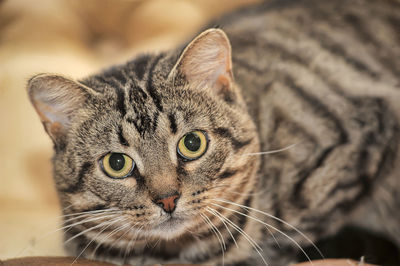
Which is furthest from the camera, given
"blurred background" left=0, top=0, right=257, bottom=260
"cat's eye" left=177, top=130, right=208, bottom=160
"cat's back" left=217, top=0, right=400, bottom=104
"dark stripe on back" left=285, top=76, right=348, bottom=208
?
"blurred background" left=0, top=0, right=257, bottom=260

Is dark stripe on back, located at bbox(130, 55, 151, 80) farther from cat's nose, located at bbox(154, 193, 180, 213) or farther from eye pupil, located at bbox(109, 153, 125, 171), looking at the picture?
cat's nose, located at bbox(154, 193, 180, 213)

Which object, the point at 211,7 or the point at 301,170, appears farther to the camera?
the point at 211,7

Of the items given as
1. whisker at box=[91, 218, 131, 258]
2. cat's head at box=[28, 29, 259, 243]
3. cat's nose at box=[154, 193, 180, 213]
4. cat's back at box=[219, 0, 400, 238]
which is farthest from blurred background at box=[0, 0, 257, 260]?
cat's back at box=[219, 0, 400, 238]

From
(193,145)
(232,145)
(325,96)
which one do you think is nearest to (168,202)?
(193,145)

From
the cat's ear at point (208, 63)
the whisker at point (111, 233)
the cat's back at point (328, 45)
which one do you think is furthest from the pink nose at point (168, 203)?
the cat's back at point (328, 45)

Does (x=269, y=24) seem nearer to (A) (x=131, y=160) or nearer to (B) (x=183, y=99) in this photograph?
(B) (x=183, y=99)

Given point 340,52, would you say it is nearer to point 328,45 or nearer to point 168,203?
point 328,45

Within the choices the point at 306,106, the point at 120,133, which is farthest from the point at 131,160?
the point at 306,106
